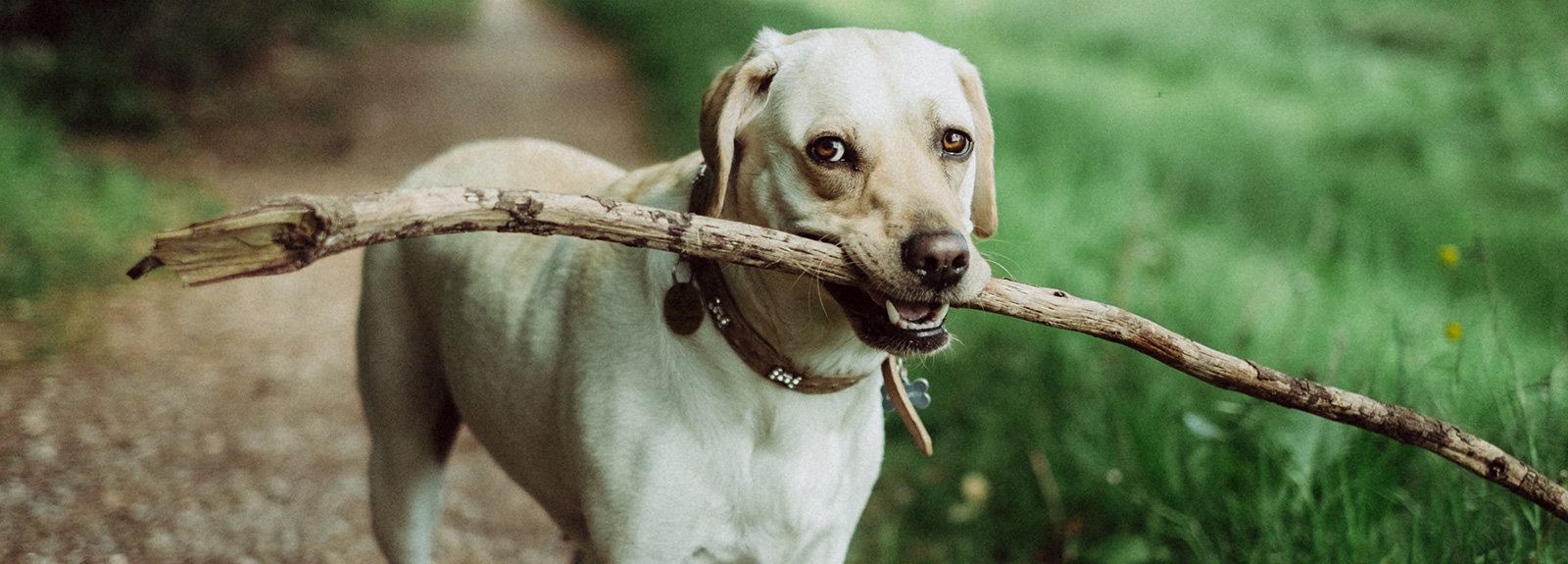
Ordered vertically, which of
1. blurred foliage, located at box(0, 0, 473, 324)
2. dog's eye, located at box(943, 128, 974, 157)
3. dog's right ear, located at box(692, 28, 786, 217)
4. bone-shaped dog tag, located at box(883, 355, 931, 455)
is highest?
blurred foliage, located at box(0, 0, 473, 324)

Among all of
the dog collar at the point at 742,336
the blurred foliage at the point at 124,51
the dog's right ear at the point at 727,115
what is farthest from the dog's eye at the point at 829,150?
the blurred foliage at the point at 124,51

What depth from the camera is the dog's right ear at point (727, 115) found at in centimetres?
206

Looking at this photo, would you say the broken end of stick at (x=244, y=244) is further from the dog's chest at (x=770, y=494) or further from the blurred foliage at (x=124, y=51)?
the blurred foliage at (x=124, y=51)

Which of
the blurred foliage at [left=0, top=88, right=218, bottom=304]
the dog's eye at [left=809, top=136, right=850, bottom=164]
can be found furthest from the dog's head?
the blurred foliage at [left=0, top=88, right=218, bottom=304]

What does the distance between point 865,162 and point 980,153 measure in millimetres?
475

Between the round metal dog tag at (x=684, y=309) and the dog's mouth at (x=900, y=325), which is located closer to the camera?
the dog's mouth at (x=900, y=325)

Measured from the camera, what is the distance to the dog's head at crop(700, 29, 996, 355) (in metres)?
1.87

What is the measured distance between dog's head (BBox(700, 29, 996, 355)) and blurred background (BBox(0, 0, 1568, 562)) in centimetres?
140

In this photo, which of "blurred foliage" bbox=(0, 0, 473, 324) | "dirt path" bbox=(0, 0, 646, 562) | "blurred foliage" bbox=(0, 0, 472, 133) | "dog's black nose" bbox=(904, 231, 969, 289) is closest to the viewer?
"dog's black nose" bbox=(904, 231, 969, 289)

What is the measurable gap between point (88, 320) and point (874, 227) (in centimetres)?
450

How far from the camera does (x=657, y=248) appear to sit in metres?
1.79

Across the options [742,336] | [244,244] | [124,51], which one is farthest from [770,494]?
[124,51]

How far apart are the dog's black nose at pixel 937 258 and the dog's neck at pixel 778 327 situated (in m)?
0.28

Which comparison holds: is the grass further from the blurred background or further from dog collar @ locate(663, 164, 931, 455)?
dog collar @ locate(663, 164, 931, 455)
